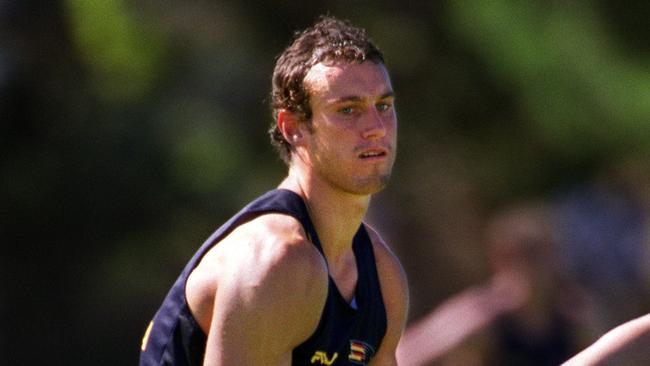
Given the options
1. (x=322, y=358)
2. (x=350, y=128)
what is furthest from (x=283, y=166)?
(x=322, y=358)

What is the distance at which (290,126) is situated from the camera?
498 centimetres

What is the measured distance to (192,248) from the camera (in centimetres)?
1084

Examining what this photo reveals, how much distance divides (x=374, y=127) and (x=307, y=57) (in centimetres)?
38

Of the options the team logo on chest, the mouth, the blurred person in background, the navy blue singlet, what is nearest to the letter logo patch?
the navy blue singlet

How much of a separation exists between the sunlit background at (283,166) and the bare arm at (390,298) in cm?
Result: 235

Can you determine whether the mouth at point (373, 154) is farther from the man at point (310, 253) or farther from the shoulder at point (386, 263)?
the shoulder at point (386, 263)

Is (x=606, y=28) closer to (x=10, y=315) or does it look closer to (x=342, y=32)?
(x=342, y=32)

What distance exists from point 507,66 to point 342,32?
3904mm

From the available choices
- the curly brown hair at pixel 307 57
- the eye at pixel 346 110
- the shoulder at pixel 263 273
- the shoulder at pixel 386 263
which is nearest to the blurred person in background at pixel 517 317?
the shoulder at pixel 386 263

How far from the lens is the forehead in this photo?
190 inches

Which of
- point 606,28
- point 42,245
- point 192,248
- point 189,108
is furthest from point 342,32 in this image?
point 42,245

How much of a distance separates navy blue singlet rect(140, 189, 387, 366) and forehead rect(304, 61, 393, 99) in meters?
0.36

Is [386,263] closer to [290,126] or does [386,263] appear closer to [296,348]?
[290,126]

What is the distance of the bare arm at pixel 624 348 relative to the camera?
456 centimetres
